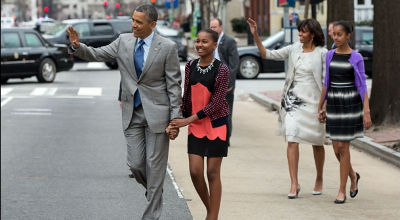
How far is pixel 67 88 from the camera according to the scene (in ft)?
90.8

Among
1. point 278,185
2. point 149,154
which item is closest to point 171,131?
point 149,154

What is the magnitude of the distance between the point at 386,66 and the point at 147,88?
8253 mm

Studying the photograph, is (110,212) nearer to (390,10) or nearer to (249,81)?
(390,10)

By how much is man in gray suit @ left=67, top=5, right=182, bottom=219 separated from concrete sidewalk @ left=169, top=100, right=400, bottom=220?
1.34 metres

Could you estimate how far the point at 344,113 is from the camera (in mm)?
9336

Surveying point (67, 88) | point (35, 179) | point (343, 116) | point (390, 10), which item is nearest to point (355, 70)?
point (343, 116)

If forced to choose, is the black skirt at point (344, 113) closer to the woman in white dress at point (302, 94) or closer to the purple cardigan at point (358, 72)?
the purple cardigan at point (358, 72)

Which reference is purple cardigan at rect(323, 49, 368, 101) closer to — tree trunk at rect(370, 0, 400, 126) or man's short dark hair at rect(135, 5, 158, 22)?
man's short dark hair at rect(135, 5, 158, 22)

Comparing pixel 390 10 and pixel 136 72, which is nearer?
pixel 136 72

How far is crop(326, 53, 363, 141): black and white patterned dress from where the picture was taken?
9.21 m

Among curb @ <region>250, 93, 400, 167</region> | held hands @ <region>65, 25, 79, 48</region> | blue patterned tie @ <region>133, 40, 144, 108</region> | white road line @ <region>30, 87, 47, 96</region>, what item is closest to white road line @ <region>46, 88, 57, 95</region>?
white road line @ <region>30, 87, 47, 96</region>

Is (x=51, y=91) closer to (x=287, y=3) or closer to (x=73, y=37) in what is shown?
(x=287, y=3)

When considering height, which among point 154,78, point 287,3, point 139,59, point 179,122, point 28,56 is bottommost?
point 28,56

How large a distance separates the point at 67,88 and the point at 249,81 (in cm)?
536
